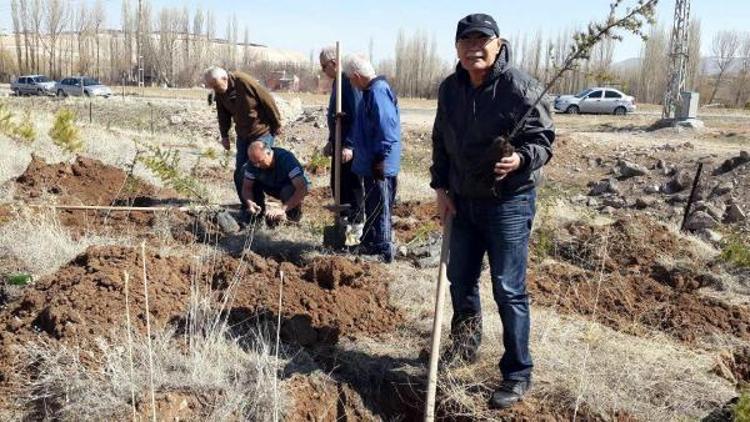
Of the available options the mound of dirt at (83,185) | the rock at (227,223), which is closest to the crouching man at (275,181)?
the rock at (227,223)

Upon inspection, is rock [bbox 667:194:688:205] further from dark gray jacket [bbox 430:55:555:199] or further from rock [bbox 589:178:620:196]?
dark gray jacket [bbox 430:55:555:199]

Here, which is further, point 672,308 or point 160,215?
point 160,215

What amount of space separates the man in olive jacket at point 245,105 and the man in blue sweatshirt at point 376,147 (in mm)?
1389

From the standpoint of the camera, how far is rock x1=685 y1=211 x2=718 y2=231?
8.02 metres

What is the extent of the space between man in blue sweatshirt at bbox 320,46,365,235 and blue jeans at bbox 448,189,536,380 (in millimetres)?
2257

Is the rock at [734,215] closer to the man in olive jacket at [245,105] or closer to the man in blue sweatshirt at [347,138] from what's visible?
Answer: the man in blue sweatshirt at [347,138]

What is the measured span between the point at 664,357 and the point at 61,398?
10.8 feet

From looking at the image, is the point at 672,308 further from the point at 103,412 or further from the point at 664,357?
the point at 103,412

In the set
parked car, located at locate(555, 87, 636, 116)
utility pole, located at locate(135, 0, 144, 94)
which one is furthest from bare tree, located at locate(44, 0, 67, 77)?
parked car, located at locate(555, 87, 636, 116)

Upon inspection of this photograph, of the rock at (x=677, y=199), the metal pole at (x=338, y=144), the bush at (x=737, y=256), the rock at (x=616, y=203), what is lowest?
the rock at (x=616, y=203)

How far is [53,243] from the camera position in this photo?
4.77 meters

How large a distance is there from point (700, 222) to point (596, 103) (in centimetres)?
2294

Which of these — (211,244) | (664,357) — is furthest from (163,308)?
(664,357)

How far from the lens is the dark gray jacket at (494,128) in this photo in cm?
277
